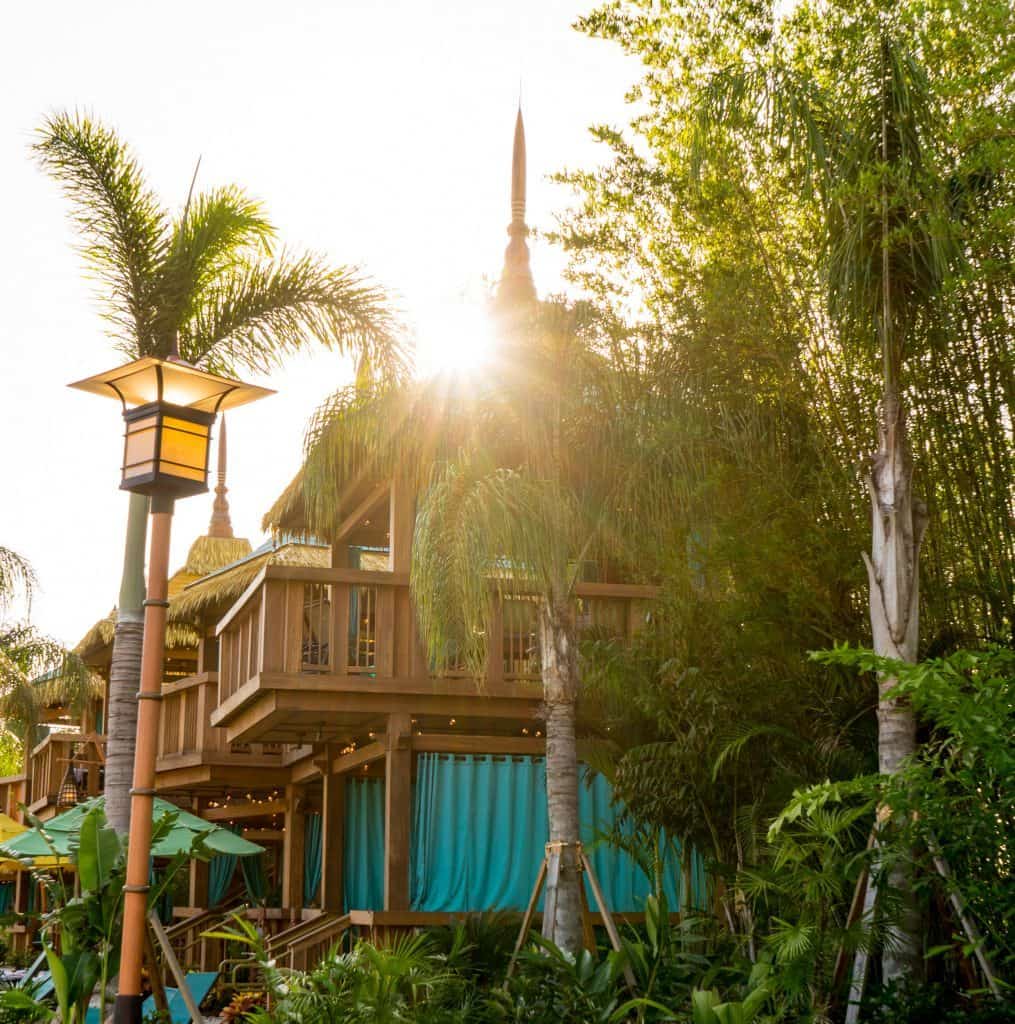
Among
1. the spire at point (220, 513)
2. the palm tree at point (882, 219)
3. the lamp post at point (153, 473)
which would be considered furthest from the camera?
the spire at point (220, 513)

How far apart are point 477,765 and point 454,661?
3.41 ft

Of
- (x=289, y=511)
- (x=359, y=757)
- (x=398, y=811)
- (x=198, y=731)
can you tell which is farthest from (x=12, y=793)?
(x=398, y=811)

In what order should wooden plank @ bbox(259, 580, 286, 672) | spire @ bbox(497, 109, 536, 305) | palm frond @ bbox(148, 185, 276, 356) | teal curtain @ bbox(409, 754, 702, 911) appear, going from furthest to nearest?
1. teal curtain @ bbox(409, 754, 702, 911)
2. spire @ bbox(497, 109, 536, 305)
3. wooden plank @ bbox(259, 580, 286, 672)
4. palm frond @ bbox(148, 185, 276, 356)

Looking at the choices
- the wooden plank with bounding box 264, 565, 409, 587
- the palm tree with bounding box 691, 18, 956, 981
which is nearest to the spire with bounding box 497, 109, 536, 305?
the wooden plank with bounding box 264, 565, 409, 587

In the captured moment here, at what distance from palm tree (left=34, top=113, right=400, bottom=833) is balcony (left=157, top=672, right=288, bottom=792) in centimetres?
623

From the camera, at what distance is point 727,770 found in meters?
9.59

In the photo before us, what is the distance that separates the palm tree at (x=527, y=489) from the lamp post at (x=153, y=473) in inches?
114

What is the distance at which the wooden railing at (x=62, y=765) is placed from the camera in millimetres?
21750

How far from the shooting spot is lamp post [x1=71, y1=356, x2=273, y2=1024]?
6.26 metres

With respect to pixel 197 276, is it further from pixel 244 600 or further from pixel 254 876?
A: pixel 254 876

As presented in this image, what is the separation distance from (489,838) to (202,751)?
17.6 feet

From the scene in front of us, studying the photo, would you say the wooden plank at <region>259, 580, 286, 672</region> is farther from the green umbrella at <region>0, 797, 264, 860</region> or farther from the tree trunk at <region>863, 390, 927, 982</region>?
the tree trunk at <region>863, 390, 927, 982</region>

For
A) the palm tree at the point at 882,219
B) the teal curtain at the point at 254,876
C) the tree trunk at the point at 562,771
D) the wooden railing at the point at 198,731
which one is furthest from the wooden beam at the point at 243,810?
the palm tree at the point at 882,219

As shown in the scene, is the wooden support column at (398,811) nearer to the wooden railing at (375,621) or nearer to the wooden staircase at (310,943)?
the wooden railing at (375,621)
